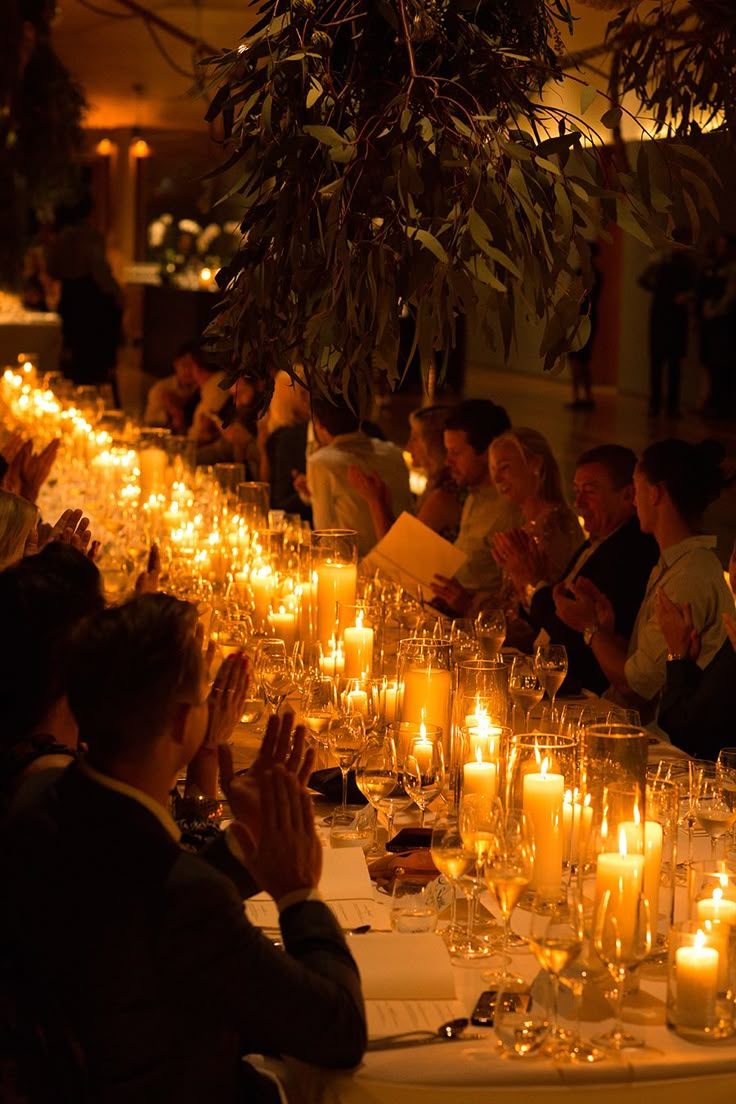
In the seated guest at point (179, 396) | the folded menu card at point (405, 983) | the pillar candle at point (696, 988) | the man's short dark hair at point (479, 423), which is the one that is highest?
the seated guest at point (179, 396)

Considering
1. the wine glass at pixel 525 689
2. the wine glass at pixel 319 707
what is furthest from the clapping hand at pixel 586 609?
the wine glass at pixel 319 707

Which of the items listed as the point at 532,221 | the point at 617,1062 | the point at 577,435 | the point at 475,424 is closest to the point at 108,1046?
the point at 617,1062

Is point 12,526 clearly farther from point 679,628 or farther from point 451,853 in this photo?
point 451,853

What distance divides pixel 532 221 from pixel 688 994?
3.47 ft

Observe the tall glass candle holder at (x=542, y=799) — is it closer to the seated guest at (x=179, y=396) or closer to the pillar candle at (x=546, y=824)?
the pillar candle at (x=546, y=824)

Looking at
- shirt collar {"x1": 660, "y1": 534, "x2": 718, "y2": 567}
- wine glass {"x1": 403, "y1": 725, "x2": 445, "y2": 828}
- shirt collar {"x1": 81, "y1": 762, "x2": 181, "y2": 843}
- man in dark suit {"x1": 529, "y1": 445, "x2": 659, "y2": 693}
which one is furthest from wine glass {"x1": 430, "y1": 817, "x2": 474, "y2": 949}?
man in dark suit {"x1": 529, "y1": 445, "x2": 659, "y2": 693}

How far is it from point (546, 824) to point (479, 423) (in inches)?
131

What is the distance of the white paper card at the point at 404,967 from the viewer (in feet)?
6.34

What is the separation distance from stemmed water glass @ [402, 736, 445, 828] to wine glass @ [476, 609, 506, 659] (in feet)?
3.30

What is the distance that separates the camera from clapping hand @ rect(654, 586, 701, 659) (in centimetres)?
357

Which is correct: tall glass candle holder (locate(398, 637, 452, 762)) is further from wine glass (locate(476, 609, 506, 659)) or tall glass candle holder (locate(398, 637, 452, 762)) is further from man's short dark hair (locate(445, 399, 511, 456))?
man's short dark hair (locate(445, 399, 511, 456))

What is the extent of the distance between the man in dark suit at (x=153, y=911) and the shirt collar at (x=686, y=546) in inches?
86.5

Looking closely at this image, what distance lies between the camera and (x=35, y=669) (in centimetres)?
218

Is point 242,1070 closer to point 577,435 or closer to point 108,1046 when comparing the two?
point 108,1046
